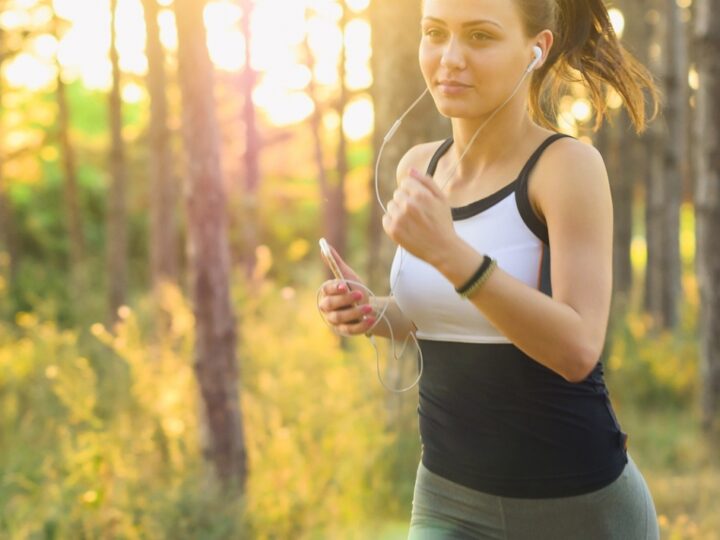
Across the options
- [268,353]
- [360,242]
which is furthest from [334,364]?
[360,242]

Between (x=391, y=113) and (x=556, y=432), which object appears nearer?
(x=556, y=432)

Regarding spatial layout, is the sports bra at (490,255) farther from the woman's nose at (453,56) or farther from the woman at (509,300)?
the woman's nose at (453,56)

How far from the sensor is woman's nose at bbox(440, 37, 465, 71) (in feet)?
6.93

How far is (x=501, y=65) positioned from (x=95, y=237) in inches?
1002

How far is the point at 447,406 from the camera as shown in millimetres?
2195

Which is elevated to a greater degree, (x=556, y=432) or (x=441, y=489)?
(x=556, y=432)

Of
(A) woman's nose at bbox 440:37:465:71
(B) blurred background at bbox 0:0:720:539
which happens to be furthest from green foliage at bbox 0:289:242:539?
(A) woman's nose at bbox 440:37:465:71

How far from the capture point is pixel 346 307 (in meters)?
2.29

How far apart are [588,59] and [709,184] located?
511 cm

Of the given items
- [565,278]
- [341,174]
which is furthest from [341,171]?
[565,278]

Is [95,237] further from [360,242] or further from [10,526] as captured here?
[10,526]

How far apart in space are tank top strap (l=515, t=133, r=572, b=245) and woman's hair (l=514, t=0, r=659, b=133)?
0.31 m

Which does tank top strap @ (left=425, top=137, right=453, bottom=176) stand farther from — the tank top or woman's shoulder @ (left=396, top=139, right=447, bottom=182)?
the tank top

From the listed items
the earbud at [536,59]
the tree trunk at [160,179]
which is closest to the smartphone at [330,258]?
the earbud at [536,59]
